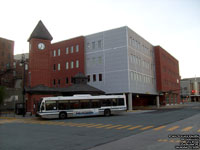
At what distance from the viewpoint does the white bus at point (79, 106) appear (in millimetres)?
26562

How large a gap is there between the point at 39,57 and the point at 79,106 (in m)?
15.2

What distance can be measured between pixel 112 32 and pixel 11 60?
4939 centimetres

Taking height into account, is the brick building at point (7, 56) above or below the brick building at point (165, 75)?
above

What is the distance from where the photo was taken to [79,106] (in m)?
28.8

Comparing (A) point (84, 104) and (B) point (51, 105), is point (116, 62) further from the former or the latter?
(B) point (51, 105)

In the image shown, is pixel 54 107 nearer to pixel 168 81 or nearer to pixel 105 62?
pixel 105 62

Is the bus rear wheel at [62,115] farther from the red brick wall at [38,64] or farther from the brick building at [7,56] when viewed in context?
the brick building at [7,56]

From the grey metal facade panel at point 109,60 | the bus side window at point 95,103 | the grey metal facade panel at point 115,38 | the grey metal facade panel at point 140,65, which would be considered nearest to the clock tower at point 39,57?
the bus side window at point 95,103

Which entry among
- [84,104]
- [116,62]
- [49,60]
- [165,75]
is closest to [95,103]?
[84,104]

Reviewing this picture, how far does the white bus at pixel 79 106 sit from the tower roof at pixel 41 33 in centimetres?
Result: 1654

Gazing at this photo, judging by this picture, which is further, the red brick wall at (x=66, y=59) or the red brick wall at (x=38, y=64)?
the red brick wall at (x=66, y=59)

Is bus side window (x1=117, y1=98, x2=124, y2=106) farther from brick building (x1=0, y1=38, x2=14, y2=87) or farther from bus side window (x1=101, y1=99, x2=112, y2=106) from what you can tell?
brick building (x1=0, y1=38, x2=14, y2=87)

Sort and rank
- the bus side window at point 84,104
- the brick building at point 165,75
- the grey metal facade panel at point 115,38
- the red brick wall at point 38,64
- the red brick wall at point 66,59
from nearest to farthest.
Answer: the bus side window at point 84,104
the red brick wall at point 38,64
the grey metal facade panel at point 115,38
the red brick wall at point 66,59
the brick building at point 165,75

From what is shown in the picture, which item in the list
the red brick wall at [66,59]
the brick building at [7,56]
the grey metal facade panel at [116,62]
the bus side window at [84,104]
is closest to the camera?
the bus side window at [84,104]
